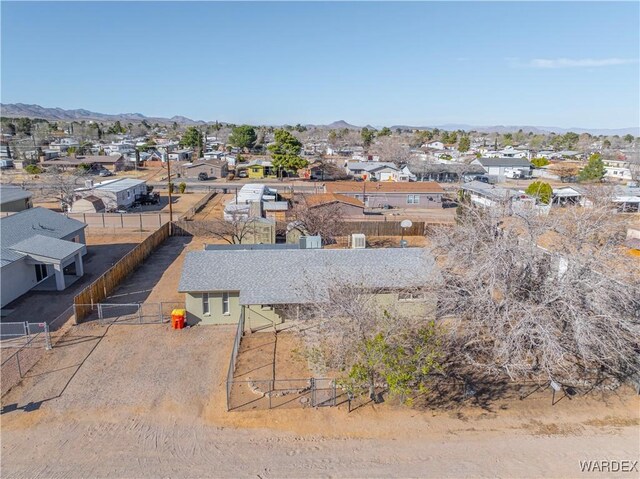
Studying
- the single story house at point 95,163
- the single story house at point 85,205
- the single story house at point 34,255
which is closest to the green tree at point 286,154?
the single story house at point 95,163

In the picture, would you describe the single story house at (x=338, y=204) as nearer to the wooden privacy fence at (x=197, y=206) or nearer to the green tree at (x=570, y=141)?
the wooden privacy fence at (x=197, y=206)

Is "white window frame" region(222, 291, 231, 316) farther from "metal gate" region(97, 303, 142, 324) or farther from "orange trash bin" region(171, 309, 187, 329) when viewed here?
"metal gate" region(97, 303, 142, 324)

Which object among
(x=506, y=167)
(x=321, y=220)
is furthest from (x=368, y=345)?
(x=506, y=167)

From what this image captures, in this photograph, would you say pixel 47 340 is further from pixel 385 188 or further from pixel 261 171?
pixel 261 171

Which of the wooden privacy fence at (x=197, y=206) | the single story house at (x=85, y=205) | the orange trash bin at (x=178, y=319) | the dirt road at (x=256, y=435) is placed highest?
the single story house at (x=85, y=205)

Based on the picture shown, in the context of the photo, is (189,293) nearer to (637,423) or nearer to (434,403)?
(434,403)

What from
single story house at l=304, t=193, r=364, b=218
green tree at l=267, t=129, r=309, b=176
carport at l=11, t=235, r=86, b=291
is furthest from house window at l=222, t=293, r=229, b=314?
green tree at l=267, t=129, r=309, b=176
